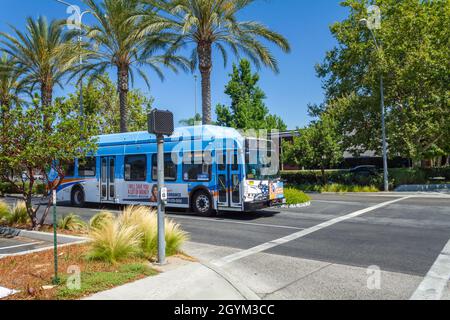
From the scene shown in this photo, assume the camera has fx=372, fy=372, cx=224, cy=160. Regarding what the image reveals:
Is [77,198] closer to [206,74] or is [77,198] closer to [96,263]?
[206,74]

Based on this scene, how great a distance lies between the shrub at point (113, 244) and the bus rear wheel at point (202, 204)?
6.65 m

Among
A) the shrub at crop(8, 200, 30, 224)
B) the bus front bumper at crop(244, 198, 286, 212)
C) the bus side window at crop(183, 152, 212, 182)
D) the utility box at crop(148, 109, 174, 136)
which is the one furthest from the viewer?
the bus side window at crop(183, 152, 212, 182)

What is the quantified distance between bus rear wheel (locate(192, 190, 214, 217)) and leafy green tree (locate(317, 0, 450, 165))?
15655mm

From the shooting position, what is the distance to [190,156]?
14.5 metres

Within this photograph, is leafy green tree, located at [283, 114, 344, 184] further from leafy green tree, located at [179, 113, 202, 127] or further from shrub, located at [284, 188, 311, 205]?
leafy green tree, located at [179, 113, 202, 127]

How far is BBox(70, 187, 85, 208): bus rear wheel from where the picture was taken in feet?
A: 60.0

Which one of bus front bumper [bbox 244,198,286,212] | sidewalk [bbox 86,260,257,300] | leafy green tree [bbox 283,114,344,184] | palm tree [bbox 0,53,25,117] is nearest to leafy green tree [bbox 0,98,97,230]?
sidewalk [bbox 86,260,257,300]

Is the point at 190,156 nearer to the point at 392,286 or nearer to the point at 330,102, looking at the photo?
the point at 392,286

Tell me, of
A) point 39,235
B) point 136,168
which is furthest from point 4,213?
point 136,168

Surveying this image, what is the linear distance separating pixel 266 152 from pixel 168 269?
27.1 feet

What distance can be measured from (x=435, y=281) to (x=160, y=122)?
529 cm

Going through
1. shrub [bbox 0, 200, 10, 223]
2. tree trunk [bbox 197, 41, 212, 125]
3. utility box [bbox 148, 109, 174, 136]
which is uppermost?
tree trunk [bbox 197, 41, 212, 125]

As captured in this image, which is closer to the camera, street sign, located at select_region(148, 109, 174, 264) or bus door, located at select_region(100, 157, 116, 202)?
street sign, located at select_region(148, 109, 174, 264)

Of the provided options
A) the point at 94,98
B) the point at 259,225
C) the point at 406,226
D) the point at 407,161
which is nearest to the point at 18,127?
the point at 259,225
